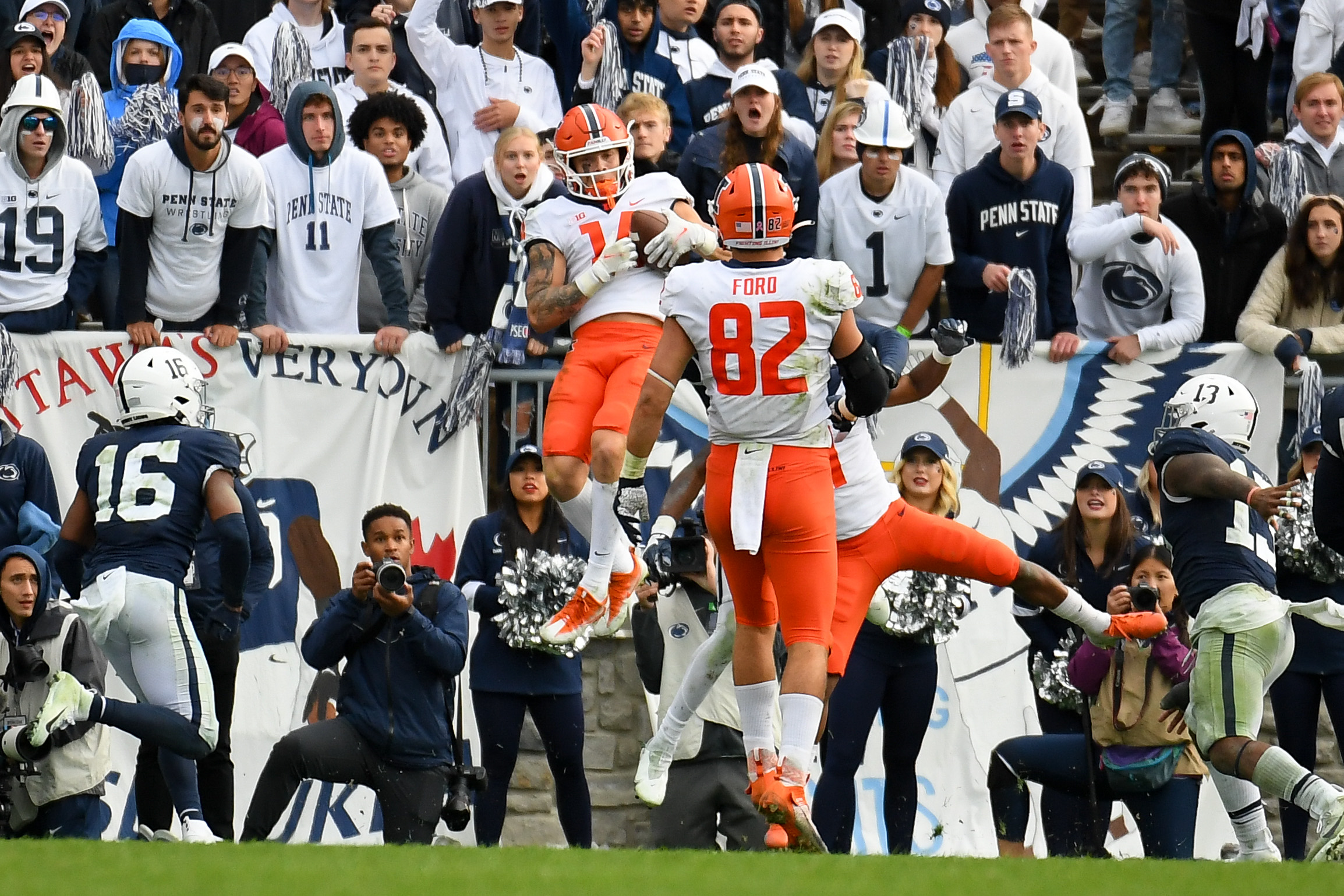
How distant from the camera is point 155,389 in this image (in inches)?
354

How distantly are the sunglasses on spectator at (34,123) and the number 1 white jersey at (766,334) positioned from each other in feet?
14.9

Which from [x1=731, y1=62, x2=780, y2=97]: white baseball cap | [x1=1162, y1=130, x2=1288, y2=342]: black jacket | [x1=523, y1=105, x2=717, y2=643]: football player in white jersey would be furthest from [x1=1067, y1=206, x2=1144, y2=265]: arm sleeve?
[x1=523, y1=105, x2=717, y2=643]: football player in white jersey

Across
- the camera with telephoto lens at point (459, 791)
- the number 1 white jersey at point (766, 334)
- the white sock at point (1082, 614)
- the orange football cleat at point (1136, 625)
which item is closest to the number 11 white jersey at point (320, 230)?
the camera with telephoto lens at point (459, 791)

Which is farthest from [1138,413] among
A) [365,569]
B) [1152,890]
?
[1152,890]

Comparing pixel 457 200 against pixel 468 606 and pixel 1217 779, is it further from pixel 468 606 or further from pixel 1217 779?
pixel 1217 779

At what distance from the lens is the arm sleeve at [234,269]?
1102 centimetres

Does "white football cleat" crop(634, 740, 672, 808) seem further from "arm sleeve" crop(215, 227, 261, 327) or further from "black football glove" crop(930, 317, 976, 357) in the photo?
"arm sleeve" crop(215, 227, 261, 327)

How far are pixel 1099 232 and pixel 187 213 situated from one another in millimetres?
4767

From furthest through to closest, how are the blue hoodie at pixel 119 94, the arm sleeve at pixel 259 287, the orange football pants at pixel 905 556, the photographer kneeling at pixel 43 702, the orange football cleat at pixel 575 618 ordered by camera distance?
the blue hoodie at pixel 119 94
the arm sleeve at pixel 259 287
the photographer kneeling at pixel 43 702
the orange football cleat at pixel 575 618
the orange football pants at pixel 905 556

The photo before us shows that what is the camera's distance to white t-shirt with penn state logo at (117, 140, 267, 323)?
10938mm

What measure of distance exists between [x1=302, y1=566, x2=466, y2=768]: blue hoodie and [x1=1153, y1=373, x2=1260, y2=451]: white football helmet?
3241mm

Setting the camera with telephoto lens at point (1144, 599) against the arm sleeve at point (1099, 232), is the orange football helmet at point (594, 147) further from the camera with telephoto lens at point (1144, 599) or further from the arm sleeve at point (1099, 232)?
the arm sleeve at point (1099, 232)

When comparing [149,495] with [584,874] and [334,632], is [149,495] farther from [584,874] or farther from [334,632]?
[584,874]

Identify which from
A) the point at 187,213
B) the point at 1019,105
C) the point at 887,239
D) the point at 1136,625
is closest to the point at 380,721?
the point at 187,213
